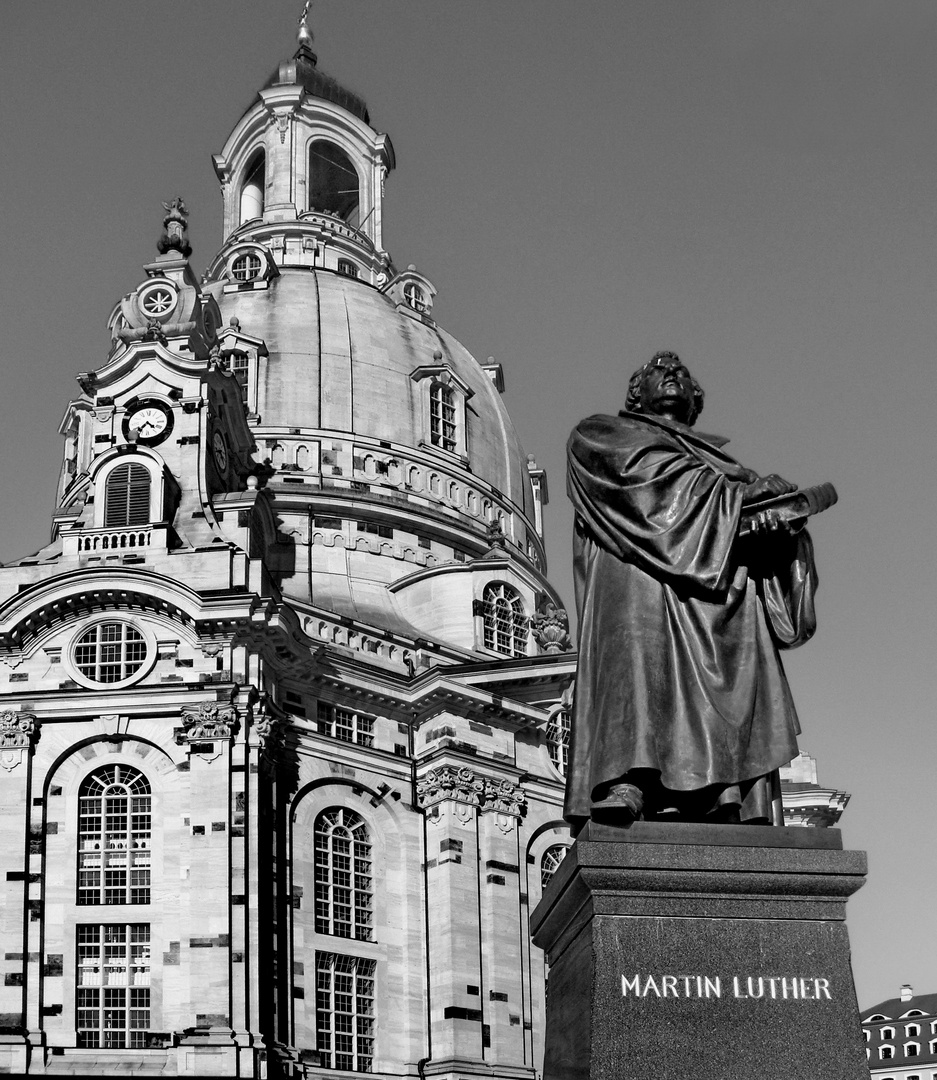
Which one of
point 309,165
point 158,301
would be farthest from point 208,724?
point 309,165

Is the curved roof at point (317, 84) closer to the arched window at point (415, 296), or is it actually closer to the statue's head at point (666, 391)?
the arched window at point (415, 296)

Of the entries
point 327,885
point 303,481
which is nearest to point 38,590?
point 327,885

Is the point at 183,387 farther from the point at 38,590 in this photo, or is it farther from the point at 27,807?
A: the point at 27,807

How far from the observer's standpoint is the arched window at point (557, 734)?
204 ft

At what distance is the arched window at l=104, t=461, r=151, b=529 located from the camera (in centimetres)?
→ 5600

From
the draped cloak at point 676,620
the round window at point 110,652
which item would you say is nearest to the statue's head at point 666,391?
the draped cloak at point 676,620

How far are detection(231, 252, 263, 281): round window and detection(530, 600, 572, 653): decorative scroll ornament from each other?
2195 cm

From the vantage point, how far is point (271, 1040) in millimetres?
49719

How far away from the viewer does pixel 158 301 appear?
6412cm

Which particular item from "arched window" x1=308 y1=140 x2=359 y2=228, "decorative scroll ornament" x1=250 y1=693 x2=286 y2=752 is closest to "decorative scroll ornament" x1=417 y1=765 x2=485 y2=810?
"decorative scroll ornament" x1=250 y1=693 x2=286 y2=752

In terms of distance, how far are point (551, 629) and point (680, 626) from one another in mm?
56776

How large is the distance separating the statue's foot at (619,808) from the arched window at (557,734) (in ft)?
171

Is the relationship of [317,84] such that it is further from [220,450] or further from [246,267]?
[220,450]

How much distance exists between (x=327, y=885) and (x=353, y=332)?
29416mm
